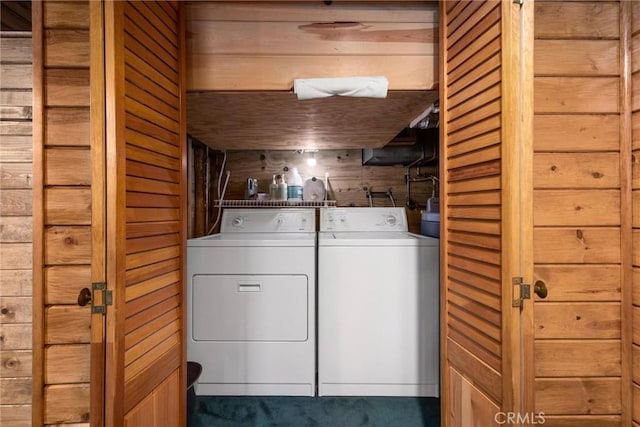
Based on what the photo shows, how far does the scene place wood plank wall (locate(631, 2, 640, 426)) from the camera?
1.17 metres

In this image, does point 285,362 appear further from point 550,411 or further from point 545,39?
point 545,39

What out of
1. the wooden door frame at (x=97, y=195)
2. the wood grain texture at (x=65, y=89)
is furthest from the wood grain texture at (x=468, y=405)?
the wood grain texture at (x=65, y=89)

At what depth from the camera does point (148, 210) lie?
113 centimetres

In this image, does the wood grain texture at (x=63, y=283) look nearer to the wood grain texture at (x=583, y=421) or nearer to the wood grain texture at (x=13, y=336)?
the wood grain texture at (x=13, y=336)

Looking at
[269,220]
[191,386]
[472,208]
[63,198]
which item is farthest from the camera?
[269,220]

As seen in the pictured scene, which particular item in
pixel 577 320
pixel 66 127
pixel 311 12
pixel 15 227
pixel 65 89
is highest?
pixel 311 12

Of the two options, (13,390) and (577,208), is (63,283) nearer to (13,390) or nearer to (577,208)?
(13,390)

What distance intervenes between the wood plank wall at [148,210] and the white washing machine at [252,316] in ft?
1.74

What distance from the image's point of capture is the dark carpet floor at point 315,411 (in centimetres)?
177

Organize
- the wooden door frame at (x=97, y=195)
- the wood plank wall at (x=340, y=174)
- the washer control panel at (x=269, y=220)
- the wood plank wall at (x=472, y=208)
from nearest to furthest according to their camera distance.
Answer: the wooden door frame at (x=97, y=195) < the wood plank wall at (x=472, y=208) < the washer control panel at (x=269, y=220) < the wood plank wall at (x=340, y=174)

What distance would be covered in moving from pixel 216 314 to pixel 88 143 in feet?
3.89

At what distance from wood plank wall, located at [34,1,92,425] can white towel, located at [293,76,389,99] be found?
787mm

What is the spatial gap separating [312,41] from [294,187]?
1.44 metres

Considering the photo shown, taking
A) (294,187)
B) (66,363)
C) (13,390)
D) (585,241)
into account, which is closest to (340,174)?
(294,187)
